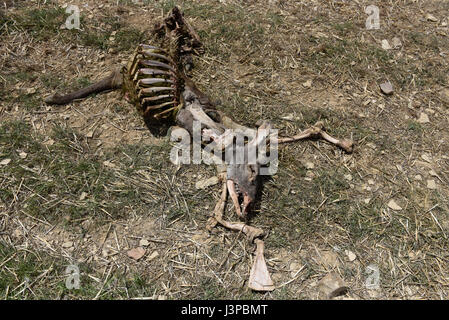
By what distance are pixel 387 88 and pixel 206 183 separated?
1.88 m

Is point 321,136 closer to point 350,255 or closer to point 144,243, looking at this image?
point 350,255

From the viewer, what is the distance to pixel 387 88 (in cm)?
350

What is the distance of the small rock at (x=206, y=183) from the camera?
284cm

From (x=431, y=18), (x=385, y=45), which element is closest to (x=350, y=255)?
(x=385, y=45)

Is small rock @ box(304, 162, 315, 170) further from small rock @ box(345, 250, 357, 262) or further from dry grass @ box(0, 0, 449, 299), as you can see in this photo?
small rock @ box(345, 250, 357, 262)

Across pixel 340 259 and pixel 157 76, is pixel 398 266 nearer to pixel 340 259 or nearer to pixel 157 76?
pixel 340 259

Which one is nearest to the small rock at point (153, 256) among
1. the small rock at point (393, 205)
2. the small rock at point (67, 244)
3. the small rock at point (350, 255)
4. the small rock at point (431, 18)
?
the small rock at point (67, 244)

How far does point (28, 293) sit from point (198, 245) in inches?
41.2

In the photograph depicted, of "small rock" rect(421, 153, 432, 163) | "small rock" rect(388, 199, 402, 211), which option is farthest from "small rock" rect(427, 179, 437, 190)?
"small rock" rect(388, 199, 402, 211)

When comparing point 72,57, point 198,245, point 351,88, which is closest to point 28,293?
point 198,245

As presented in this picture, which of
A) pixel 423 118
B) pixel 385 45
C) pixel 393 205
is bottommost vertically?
pixel 393 205

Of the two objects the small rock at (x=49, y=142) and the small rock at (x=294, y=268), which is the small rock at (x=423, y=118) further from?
the small rock at (x=49, y=142)

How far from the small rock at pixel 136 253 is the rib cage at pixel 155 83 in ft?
3.32

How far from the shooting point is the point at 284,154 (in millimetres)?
3010
